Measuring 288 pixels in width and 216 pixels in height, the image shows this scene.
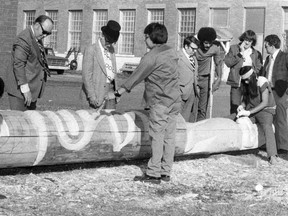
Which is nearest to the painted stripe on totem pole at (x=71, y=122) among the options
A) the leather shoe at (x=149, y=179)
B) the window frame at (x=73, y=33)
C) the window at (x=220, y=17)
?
the leather shoe at (x=149, y=179)

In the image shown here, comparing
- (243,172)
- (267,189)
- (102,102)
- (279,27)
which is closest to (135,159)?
(102,102)

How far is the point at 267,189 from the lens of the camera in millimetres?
7773

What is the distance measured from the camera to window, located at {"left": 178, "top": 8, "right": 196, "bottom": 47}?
37.2 metres

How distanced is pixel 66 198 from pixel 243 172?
3.13 meters

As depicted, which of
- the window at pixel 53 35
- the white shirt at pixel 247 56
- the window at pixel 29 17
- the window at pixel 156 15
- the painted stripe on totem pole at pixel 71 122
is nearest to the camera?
the painted stripe on totem pole at pixel 71 122

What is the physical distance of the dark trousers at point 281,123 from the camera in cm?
1049

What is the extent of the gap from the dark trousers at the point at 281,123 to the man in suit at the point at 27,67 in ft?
12.9

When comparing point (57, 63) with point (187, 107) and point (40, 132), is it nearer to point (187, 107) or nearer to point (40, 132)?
point (187, 107)

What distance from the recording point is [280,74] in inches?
415

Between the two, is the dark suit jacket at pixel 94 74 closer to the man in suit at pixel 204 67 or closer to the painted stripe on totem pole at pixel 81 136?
the painted stripe on totem pole at pixel 81 136

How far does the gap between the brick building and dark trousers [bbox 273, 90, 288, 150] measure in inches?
955

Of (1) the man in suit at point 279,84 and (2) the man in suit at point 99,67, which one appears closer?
(2) the man in suit at point 99,67

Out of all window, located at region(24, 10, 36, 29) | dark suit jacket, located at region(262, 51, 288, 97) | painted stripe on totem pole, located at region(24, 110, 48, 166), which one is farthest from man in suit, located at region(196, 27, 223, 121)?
window, located at region(24, 10, 36, 29)

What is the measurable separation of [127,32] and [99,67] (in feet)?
101
